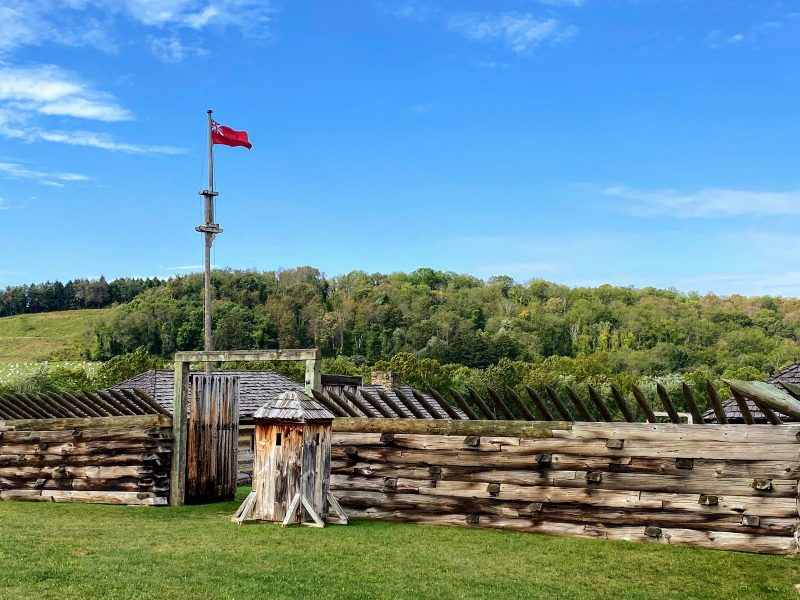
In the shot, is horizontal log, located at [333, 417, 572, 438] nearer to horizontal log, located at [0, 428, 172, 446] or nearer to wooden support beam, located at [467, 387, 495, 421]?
wooden support beam, located at [467, 387, 495, 421]

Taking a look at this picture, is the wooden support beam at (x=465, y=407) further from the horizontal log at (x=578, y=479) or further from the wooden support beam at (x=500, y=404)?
the horizontal log at (x=578, y=479)

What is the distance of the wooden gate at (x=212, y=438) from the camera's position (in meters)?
14.7

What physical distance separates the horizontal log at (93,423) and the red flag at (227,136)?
11.1m

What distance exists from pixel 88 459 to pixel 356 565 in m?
7.95

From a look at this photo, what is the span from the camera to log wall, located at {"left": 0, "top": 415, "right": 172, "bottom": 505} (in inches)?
568

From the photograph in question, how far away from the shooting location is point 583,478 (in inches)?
419

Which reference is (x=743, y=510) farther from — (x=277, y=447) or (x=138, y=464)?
(x=138, y=464)

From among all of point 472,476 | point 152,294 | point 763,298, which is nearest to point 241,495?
point 472,476

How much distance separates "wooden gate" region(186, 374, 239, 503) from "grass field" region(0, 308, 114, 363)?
102m

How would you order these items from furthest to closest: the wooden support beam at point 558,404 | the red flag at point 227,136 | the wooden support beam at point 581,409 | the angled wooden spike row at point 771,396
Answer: the red flag at point 227,136, the wooden support beam at point 558,404, the wooden support beam at point 581,409, the angled wooden spike row at point 771,396

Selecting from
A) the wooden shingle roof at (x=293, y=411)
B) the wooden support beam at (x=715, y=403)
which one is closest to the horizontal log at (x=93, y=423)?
Result: the wooden shingle roof at (x=293, y=411)

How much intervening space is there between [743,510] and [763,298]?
123m

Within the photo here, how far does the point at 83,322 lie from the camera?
433ft

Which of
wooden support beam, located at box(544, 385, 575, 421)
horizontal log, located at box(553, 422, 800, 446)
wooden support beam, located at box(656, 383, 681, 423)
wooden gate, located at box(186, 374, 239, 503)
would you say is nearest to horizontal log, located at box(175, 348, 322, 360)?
wooden gate, located at box(186, 374, 239, 503)
